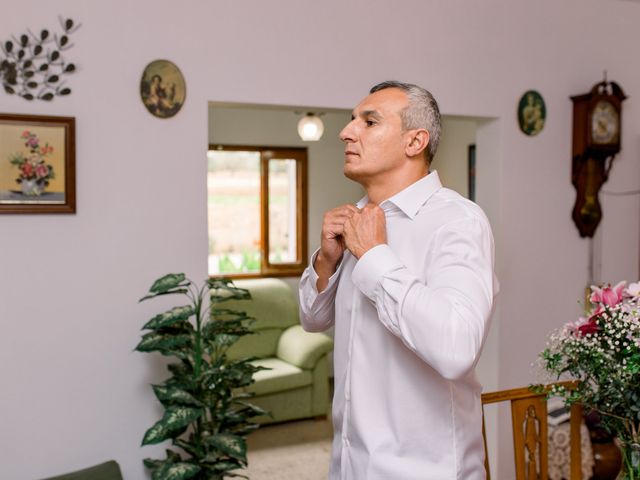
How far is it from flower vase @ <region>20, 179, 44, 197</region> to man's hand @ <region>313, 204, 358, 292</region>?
1583 mm

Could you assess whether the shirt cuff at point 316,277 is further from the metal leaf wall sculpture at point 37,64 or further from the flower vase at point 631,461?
the metal leaf wall sculpture at point 37,64

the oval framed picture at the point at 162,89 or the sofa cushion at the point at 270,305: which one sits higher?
the oval framed picture at the point at 162,89

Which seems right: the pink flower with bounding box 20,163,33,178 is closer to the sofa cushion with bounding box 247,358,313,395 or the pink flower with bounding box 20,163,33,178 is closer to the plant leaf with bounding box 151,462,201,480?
the plant leaf with bounding box 151,462,201,480

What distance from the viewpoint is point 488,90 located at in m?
3.58

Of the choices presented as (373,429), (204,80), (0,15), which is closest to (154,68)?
(204,80)

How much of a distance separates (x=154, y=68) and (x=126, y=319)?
42.9 inches

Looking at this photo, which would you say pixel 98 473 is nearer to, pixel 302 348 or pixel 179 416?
pixel 179 416

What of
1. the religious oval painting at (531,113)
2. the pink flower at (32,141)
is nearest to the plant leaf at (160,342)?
the pink flower at (32,141)

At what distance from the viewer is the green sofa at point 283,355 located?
16.6 ft

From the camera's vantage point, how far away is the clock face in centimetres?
373

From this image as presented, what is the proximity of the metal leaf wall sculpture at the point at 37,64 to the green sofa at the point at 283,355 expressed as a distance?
2658 millimetres

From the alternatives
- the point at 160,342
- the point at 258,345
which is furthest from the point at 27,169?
the point at 258,345

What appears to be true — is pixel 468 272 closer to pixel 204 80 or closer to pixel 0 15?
pixel 204 80

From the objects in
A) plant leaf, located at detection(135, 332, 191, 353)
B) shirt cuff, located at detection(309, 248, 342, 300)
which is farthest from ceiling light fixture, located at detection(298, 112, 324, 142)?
shirt cuff, located at detection(309, 248, 342, 300)
